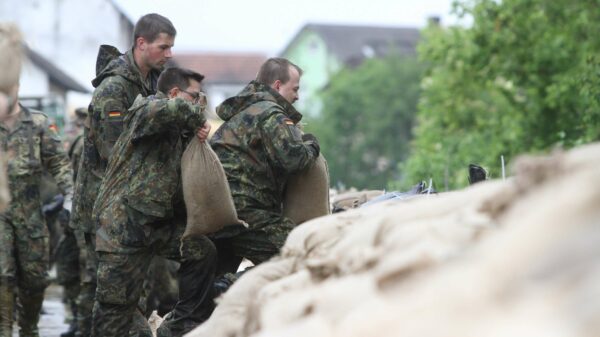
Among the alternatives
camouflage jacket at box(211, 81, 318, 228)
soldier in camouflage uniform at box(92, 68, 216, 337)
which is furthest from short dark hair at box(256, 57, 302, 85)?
soldier in camouflage uniform at box(92, 68, 216, 337)

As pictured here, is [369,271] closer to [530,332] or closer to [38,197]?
[530,332]

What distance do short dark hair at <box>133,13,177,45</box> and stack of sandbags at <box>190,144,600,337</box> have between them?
13.5 feet

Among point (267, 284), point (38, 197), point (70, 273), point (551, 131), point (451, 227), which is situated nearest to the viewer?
point (451, 227)

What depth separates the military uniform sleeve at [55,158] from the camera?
11.7 meters

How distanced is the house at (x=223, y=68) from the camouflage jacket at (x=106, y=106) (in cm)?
9568

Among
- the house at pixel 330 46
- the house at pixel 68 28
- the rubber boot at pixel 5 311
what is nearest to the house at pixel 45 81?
the house at pixel 68 28

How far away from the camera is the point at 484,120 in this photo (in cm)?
3177

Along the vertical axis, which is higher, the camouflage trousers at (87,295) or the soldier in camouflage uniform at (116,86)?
the soldier in camouflage uniform at (116,86)

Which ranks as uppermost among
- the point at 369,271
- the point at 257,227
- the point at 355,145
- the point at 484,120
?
the point at 369,271

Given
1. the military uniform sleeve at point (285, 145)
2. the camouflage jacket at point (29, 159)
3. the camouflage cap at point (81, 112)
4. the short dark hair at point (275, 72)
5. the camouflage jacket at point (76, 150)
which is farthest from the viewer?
the camouflage cap at point (81, 112)

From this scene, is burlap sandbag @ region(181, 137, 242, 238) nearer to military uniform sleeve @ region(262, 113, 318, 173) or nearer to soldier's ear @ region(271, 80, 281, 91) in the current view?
military uniform sleeve @ region(262, 113, 318, 173)

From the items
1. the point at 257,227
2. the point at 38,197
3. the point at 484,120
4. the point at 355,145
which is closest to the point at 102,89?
the point at 257,227

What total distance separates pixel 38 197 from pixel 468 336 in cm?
768

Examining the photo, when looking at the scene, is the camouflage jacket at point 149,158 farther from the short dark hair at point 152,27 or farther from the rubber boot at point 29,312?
the rubber boot at point 29,312
